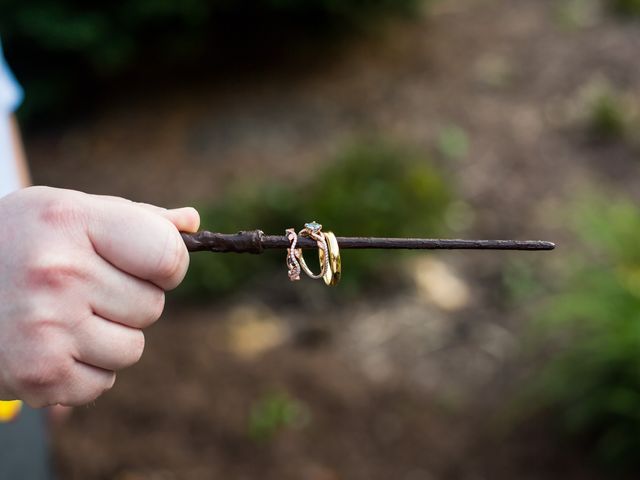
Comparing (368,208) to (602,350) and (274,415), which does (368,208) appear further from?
(602,350)

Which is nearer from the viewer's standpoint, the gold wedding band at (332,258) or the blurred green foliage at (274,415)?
the gold wedding band at (332,258)

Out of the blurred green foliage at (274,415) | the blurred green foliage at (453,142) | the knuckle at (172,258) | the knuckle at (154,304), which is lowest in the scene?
the knuckle at (154,304)

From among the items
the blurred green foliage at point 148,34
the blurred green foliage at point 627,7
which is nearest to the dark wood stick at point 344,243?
the blurred green foliage at point 148,34

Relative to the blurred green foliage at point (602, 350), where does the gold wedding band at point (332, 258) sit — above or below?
below

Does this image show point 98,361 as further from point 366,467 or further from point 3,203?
point 366,467

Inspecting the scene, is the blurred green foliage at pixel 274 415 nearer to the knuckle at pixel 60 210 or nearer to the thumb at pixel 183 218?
the thumb at pixel 183 218

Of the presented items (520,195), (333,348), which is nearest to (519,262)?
(520,195)

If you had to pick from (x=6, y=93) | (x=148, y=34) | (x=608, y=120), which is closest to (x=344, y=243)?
(x=6, y=93)

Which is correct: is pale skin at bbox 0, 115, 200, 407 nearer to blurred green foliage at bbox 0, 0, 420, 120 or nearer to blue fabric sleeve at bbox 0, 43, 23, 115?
blue fabric sleeve at bbox 0, 43, 23, 115
